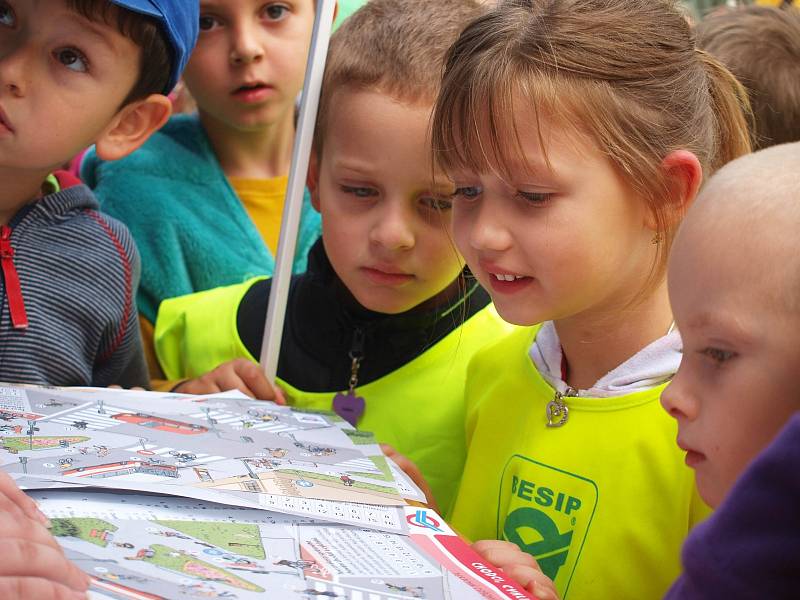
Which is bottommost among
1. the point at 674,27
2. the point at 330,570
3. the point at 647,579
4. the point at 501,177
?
the point at 647,579

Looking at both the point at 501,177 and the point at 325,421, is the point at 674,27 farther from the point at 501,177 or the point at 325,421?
the point at 325,421

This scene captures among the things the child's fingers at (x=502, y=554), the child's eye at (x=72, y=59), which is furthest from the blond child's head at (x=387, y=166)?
the child's fingers at (x=502, y=554)

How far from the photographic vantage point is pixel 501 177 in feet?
3.56

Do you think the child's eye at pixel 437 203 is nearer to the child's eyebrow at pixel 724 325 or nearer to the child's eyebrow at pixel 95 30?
the child's eyebrow at pixel 95 30

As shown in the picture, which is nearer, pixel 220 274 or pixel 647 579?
pixel 647 579

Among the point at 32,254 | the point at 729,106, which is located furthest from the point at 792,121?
the point at 32,254

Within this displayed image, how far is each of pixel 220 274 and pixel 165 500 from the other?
3.32 ft

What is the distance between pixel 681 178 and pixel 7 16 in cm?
83

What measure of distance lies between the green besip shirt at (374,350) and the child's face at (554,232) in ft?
1.06

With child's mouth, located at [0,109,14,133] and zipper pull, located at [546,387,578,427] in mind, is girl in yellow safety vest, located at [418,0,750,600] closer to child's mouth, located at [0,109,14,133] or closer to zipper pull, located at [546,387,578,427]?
zipper pull, located at [546,387,578,427]

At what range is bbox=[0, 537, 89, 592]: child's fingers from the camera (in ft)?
2.18

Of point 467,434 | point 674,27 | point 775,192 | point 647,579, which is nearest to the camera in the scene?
point 775,192

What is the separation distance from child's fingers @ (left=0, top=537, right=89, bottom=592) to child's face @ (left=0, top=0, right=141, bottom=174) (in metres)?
0.75

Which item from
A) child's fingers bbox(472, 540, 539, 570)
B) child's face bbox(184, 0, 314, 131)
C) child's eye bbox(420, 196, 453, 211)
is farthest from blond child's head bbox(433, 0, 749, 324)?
child's face bbox(184, 0, 314, 131)
